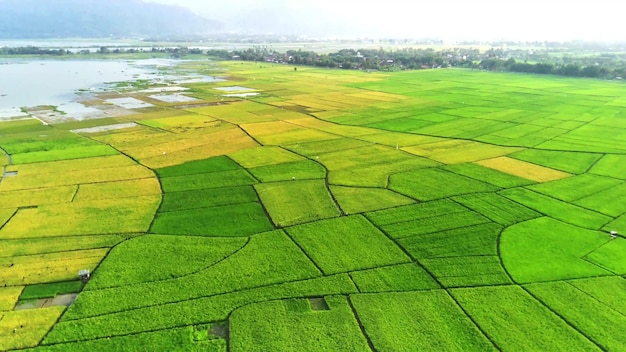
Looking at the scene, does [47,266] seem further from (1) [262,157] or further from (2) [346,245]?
(1) [262,157]

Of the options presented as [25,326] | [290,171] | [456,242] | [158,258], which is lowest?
[25,326]

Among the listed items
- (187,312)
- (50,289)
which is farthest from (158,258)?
(187,312)

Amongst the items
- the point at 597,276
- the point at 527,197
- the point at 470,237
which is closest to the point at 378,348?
the point at 470,237

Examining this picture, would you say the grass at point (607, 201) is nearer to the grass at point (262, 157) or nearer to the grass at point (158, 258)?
the grass at point (262, 157)

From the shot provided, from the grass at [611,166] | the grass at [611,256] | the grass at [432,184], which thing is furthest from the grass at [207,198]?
the grass at [611,166]

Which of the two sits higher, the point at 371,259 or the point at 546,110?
the point at 546,110

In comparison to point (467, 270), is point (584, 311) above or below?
below

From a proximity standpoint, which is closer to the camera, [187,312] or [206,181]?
[187,312]

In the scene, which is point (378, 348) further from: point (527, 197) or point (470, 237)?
point (527, 197)
